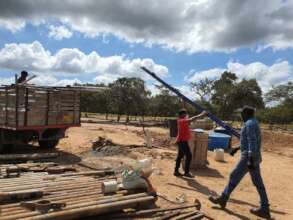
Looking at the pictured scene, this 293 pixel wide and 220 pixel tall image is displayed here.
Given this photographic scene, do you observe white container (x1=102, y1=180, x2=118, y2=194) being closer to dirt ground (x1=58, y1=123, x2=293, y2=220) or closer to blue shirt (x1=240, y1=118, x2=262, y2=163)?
dirt ground (x1=58, y1=123, x2=293, y2=220)

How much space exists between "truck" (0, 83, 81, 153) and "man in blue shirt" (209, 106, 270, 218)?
6.79 metres

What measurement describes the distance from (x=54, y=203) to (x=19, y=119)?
21.3ft

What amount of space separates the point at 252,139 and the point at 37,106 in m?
7.21

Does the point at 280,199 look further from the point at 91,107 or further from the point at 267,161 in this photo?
the point at 91,107

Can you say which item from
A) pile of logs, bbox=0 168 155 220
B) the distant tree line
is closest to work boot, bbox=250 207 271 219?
pile of logs, bbox=0 168 155 220

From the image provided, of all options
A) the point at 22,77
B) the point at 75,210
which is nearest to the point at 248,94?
the point at 22,77

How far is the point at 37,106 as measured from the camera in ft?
39.0

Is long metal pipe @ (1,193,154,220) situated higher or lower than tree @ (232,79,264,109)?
lower

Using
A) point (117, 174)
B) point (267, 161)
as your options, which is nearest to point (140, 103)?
point (267, 161)

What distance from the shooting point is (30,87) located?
11.6 meters

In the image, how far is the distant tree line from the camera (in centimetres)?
3653

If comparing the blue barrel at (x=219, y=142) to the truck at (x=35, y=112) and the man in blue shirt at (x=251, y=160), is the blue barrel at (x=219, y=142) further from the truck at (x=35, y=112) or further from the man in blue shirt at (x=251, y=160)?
the man in blue shirt at (x=251, y=160)

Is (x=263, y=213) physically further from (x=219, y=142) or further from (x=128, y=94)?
(x=128, y=94)

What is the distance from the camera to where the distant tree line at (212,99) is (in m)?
36.5
